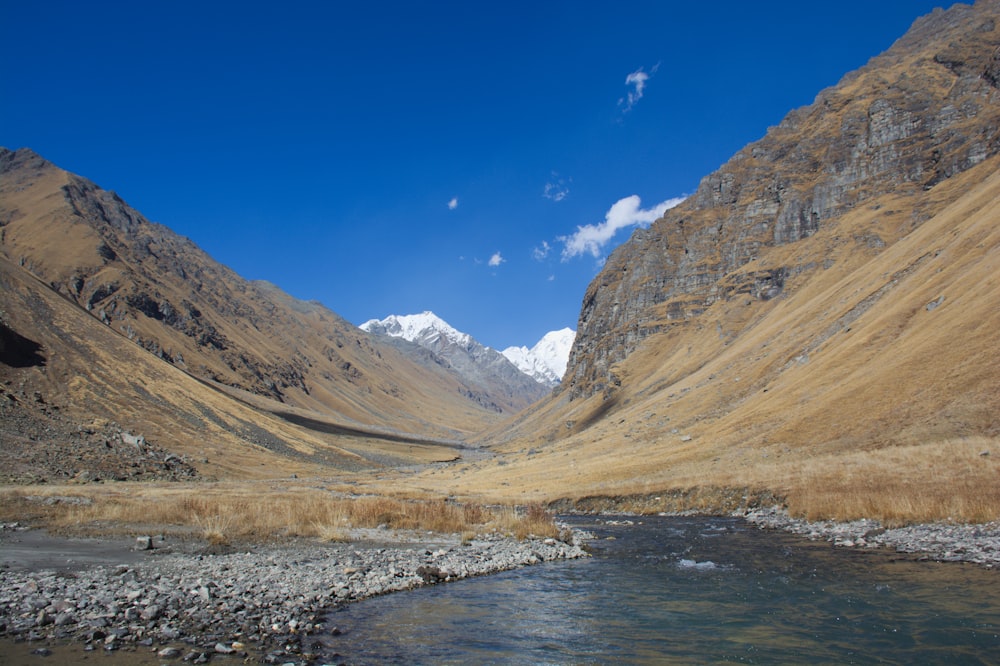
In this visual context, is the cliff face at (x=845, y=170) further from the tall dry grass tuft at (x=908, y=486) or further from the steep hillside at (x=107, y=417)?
the tall dry grass tuft at (x=908, y=486)

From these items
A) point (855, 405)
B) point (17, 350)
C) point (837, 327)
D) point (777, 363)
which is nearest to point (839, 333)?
point (837, 327)

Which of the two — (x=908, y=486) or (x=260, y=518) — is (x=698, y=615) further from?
(x=260, y=518)

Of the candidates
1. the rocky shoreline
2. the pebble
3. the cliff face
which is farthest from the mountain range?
the rocky shoreline

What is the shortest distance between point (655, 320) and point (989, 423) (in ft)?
480

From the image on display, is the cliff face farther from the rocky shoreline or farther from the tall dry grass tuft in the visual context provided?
the rocky shoreline

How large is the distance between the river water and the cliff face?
119m

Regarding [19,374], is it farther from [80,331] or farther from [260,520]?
[260,520]

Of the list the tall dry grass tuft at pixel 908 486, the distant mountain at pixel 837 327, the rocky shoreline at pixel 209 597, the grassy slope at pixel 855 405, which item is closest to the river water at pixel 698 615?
the rocky shoreline at pixel 209 597

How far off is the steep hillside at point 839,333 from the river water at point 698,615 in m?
10.1

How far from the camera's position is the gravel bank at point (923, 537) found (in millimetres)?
21750

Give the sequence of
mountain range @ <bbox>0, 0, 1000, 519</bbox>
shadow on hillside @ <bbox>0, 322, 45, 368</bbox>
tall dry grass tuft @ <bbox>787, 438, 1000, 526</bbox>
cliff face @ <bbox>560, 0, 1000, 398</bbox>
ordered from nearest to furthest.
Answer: tall dry grass tuft @ <bbox>787, 438, 1000, 526</bbox>, mountain range @ <bbox>0, 0, 1000, 519</bbox>, shadow on hillside @ <bbox>0, 322, 45, 368</bbox>, cliff face @ <bbox>560, 0, 1000, 398</bbox>

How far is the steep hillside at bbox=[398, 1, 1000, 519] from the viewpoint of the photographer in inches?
1564

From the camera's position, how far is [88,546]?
22844mm

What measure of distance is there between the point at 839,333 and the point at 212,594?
3232 inches
